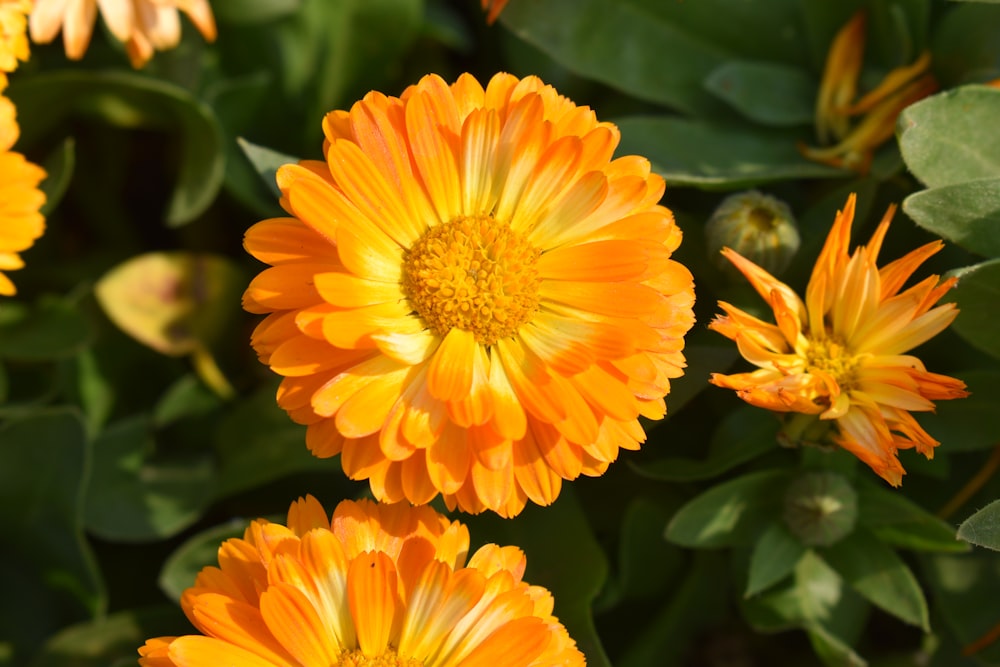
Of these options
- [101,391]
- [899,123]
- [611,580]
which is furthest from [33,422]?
[899,123]

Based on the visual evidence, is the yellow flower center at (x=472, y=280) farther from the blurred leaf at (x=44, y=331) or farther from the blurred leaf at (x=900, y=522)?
the blurred leaf at (x=44, y=331)

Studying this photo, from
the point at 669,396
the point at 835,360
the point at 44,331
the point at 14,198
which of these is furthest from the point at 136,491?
the point at 835,360

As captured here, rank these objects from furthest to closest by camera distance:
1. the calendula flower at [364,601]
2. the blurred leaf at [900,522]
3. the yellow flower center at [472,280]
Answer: the blurred leaf at [900,522], the yellow flower center at [472,280], the calendula flower at [364,601]

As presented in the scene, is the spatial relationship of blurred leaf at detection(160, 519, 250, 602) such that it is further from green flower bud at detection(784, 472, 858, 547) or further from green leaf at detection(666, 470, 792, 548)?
green flower bud at detection(784, 472, 858, 547)

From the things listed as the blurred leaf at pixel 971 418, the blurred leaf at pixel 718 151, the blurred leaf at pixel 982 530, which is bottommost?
the blurred leaf at pixel 971 418

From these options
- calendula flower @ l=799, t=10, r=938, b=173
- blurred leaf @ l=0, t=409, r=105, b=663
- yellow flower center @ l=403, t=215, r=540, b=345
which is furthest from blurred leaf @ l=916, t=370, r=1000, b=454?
blurred leaf @ l=0, t=409, r=105, b=663

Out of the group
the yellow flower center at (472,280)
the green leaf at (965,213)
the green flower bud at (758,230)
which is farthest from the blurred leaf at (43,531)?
the green leaf at (965,213)

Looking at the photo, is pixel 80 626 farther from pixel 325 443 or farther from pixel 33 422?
pixel 325 443
